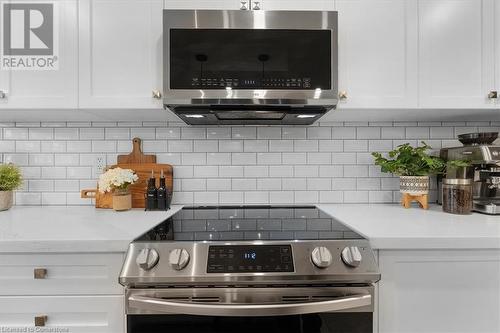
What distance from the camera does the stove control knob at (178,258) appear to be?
0.99 metres

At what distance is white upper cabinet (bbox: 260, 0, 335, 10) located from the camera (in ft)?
4.70

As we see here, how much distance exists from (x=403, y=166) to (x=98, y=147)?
1.70 metres

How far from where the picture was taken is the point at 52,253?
1079 mm

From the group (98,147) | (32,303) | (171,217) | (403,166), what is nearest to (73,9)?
(98,147)

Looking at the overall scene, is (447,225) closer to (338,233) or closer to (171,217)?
(338,233)

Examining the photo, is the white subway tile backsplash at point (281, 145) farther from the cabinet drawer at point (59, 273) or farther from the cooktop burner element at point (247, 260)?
the cabinet drawer at point (59, 273)

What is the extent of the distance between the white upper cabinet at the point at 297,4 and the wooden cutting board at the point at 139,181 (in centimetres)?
99

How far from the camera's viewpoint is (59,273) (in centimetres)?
108

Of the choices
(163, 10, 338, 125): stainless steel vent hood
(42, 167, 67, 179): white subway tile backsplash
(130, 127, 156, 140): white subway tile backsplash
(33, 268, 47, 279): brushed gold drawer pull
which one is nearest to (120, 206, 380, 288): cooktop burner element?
(33, 268, 47, 279): brushed gold drawer pull

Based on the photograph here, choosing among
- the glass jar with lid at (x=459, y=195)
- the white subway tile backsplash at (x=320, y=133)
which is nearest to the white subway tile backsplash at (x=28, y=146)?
the white subway tile backsplash at (x=320, y=133)

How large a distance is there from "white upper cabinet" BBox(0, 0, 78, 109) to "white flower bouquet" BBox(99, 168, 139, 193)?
37cm

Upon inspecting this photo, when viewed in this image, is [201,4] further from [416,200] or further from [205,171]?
[416,200]

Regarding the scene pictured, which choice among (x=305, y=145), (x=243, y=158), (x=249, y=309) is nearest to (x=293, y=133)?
(x=305, y=145)

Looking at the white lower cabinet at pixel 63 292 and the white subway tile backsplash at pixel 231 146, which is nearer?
the white lower cabinet at pixel 63 292
